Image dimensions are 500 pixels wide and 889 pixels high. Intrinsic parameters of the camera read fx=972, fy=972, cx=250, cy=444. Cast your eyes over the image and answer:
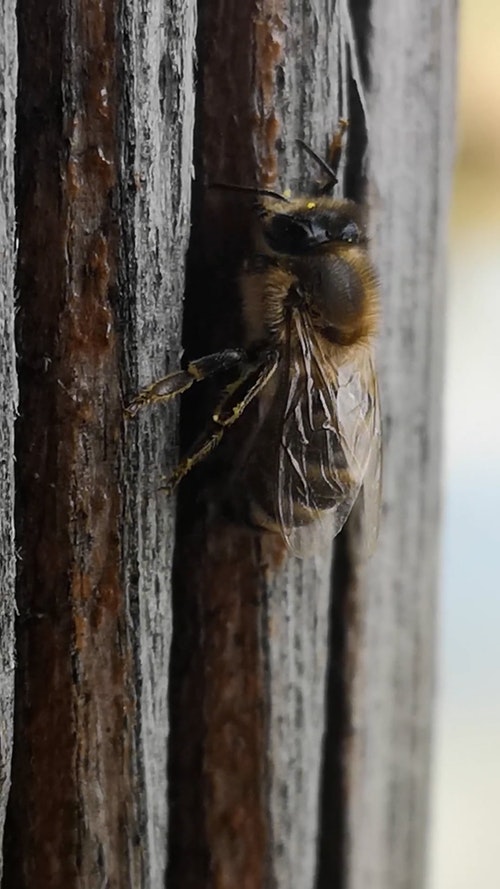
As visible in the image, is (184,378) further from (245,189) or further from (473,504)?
(473,504)

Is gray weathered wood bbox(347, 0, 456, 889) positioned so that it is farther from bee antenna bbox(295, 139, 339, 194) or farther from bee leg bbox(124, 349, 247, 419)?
bee leg bbox(124, 349, 247, 419)

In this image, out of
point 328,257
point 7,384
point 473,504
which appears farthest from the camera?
point 473,504

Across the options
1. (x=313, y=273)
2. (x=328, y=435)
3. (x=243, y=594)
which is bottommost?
(x=243, y=594)

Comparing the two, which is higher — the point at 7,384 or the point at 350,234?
the point at 350,234

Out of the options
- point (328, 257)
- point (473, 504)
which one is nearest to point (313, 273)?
point (328, 257)

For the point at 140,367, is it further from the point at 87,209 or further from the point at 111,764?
the point at 111,764

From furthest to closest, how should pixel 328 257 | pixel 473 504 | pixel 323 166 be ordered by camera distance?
pixel 473 504 → pixel 328 257 → pixel 323 166

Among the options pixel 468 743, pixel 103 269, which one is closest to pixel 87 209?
pixel 103 269

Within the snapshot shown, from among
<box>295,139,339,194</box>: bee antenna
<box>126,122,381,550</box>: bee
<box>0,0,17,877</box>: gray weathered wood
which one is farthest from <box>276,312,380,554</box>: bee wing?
<box>0,0,17,877</box>: gray weathered wood
